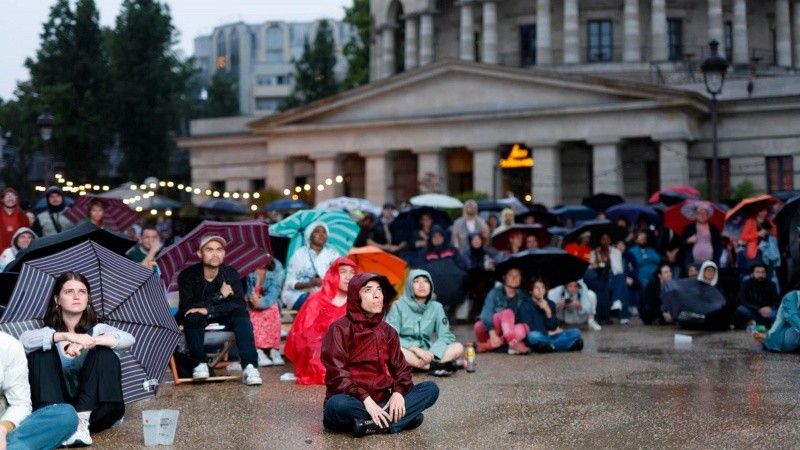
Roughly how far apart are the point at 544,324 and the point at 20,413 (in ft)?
31.3

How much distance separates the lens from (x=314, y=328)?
13.4 m

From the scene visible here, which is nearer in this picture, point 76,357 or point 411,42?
point 76,357

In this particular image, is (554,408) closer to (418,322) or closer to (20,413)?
(418,322)

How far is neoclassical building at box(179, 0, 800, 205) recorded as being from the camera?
1778 inches

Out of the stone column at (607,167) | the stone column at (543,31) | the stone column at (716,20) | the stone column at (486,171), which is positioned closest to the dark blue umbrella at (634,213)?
the stone column at (607,167)

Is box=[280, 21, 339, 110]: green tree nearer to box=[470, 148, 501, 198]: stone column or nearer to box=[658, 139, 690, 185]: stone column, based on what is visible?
box=[470, 148, 501, 198]: stone column

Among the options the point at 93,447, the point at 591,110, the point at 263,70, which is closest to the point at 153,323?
the point at 93,447

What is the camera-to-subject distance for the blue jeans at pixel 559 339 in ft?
53.0

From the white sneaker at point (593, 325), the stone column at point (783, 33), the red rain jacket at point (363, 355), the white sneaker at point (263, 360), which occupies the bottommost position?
the white sneaker at point (593, 325)

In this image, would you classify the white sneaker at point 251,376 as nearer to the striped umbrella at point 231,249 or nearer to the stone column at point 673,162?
the striped umbrella at point 231,249

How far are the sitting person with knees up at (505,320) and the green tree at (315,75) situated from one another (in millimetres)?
73236

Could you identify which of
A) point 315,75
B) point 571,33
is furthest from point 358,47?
point 571,33

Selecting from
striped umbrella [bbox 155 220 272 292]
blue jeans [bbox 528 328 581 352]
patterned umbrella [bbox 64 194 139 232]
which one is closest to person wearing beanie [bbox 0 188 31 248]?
patterned umbrella [bbox 64 194 139 232]

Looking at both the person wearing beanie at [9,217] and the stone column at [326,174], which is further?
the stone column at [326,174]
